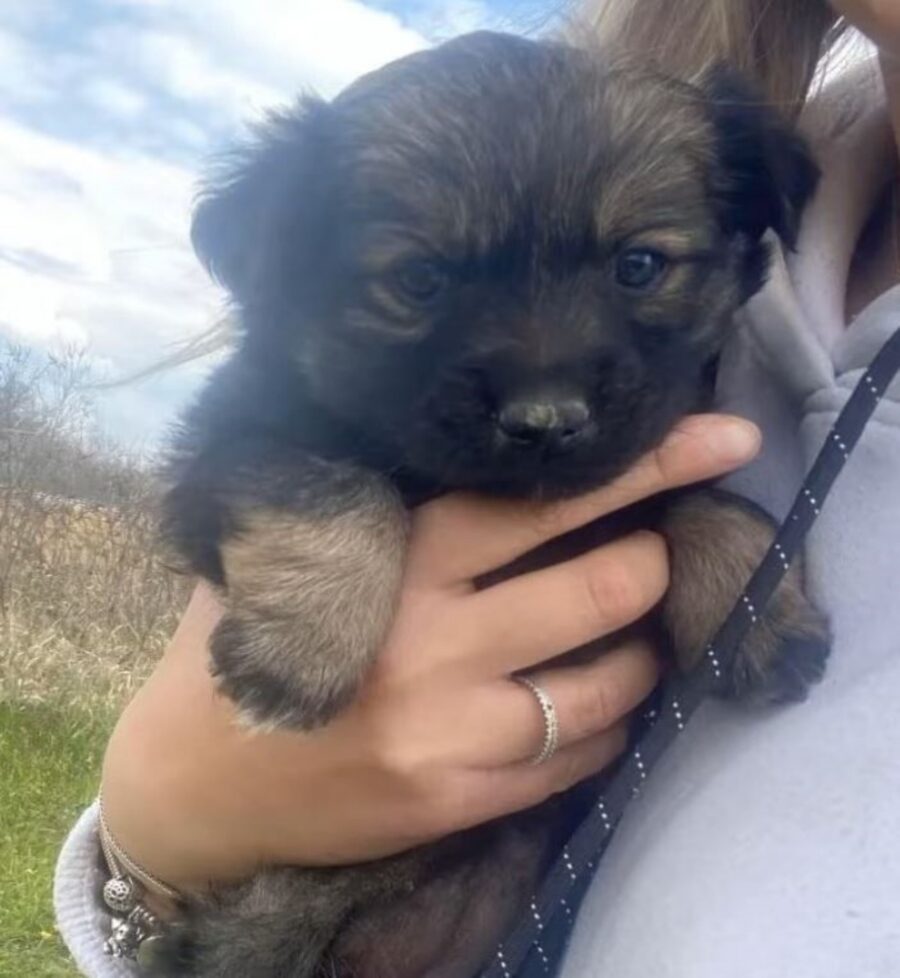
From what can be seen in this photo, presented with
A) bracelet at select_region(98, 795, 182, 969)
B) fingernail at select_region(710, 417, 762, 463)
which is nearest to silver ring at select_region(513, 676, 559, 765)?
fingernail at select_region(710, 417, 762, 463)

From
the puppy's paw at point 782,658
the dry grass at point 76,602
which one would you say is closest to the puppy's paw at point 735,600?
the puppy's paw at point 782,658

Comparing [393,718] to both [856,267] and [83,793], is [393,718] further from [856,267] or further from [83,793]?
[83,793]

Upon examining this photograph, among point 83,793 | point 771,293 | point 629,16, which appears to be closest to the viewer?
point 771,293

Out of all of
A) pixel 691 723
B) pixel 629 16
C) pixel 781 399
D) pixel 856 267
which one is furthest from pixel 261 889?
pixel 629 16

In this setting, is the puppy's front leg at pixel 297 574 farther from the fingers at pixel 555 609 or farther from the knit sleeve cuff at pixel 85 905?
the knit sleeve cuff at pixel 85 905

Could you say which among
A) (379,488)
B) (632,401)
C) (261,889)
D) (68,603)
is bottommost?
(68,603)

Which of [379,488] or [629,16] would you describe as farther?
[629,16]

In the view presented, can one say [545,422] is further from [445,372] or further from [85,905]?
[85,905]
